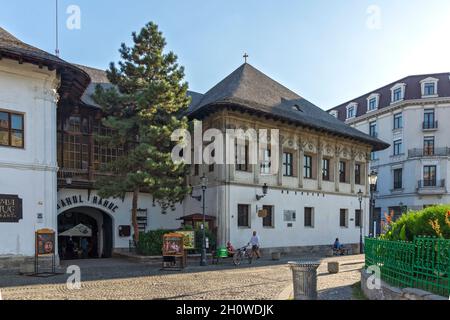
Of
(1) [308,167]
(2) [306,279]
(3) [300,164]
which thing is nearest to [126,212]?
(3) [300,164]

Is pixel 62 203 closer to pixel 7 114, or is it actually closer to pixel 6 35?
pixel 7 114

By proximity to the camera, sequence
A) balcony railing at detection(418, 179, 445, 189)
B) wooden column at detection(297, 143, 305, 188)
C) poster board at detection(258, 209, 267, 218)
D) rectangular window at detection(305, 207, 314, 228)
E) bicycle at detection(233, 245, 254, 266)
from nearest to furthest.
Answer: bicycle at detection(233, 245, 254, 266) < poster board at detection(258, 209, 267, 218) < wooden column at detection(297, 143, 305, 188) < rectangular window at detection(305, 207, 314, 228) < balcony railing at detection(418, 179, 445, 189)

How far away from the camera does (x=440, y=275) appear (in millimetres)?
7703

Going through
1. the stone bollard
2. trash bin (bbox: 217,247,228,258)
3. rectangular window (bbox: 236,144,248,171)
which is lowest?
trash bin (bbox: 217,247,228,258)

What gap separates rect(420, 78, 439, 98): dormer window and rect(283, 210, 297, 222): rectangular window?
3121 centimetres

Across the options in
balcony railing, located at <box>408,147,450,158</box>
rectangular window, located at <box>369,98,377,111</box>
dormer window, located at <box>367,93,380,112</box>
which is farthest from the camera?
rectangular window, located at <box>369,98,377,111</box>

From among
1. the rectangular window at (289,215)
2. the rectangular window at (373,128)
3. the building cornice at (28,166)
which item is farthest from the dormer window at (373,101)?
the building cornice at (28,166)

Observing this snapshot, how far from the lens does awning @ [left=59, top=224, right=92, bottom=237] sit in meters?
25.9

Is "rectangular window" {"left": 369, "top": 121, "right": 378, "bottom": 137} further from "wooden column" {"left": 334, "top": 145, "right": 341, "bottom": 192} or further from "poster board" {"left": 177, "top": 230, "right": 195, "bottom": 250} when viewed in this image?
"poster board" {"left": 177, "top": 230, "right": 195, "bottom": 250}

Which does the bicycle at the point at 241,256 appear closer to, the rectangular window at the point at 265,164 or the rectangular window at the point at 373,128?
the rectangular window at the point at 265,164

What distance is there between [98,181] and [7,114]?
5.91 metres

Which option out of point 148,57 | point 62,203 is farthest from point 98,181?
point 148,57

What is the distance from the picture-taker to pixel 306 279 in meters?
9.80

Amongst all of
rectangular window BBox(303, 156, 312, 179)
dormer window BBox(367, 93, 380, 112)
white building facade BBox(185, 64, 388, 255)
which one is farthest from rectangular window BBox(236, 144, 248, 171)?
dormer window BBox(367, 93, 380, 112)
